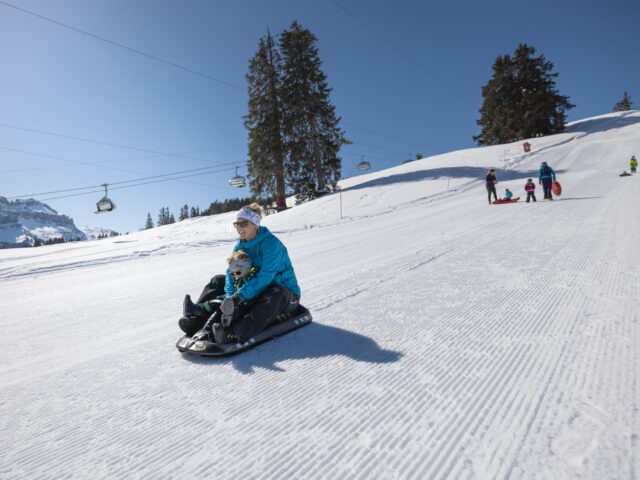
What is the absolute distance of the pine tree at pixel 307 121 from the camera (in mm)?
23750

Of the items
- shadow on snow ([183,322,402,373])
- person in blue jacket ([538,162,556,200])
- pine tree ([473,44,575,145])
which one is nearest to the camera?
shadow on snow ([183,322,402,373])

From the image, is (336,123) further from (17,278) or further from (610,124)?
(610,124)

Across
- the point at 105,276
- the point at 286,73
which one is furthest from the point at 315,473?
the point at 286,73

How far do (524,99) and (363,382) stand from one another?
175 ft

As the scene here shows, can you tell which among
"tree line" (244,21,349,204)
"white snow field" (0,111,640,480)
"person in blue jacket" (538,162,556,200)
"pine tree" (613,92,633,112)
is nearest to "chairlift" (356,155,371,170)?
"tree line" (244,21,349,204)

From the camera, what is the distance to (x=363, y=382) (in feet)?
6.48

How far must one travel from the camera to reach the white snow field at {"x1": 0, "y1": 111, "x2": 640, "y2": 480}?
139cm

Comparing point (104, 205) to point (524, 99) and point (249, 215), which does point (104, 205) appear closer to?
point (249, 215)

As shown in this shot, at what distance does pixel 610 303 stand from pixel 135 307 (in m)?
5.07

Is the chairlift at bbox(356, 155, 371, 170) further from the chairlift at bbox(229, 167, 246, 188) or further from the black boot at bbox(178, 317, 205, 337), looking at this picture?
the black boot at bbox(178, 317, 205, 337)

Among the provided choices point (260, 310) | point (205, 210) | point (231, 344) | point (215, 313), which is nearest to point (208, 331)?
point (215, 313)

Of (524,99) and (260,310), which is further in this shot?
(524,99)

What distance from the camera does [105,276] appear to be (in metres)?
6.07

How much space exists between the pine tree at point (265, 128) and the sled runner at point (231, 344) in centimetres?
2179
